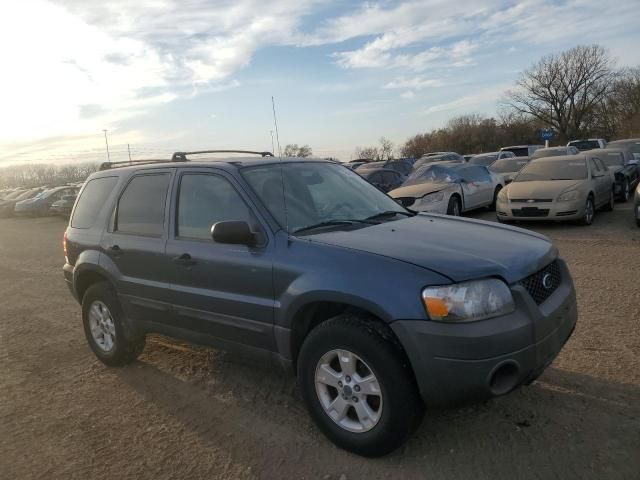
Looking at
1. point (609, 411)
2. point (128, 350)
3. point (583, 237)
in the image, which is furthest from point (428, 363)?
point (583, 237)

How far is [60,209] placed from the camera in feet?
78.7

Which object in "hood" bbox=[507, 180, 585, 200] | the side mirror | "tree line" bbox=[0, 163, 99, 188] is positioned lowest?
"hood" bbox=[507, 180, 585, 200]

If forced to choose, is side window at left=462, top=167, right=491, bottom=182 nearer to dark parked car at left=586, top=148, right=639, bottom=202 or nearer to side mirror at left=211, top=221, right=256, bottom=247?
dark parked car at left=586, top=148, right=639, bottom=202

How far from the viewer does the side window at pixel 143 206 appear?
4.29m

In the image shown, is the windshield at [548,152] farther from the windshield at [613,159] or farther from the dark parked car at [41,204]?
the dark parked car at [41,204]

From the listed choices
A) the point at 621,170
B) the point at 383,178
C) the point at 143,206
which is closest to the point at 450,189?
the point at 383,178

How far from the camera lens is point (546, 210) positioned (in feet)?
35.2

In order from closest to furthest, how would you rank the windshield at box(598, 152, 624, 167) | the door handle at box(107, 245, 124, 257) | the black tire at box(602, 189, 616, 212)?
the door handle at box(107, 245, 124, 257) < the black tire at box(602, 189, 616, 212) < the windshield at box(598, 152, 624, 167)

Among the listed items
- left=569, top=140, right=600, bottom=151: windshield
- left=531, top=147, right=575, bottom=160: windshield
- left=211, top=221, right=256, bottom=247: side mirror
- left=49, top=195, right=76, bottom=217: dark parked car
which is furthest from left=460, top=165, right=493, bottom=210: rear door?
left=569, top=140, right=600, bottom=151: windshield

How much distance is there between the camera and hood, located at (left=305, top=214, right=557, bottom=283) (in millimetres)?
2947

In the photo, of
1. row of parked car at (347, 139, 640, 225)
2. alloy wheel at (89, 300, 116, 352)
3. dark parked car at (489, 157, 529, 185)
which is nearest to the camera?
alloy wheel at (89, 300, 116, 352)

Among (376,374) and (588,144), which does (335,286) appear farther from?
(588,144)

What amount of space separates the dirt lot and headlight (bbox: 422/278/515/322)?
89cm

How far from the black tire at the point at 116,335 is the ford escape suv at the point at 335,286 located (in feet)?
0.06
